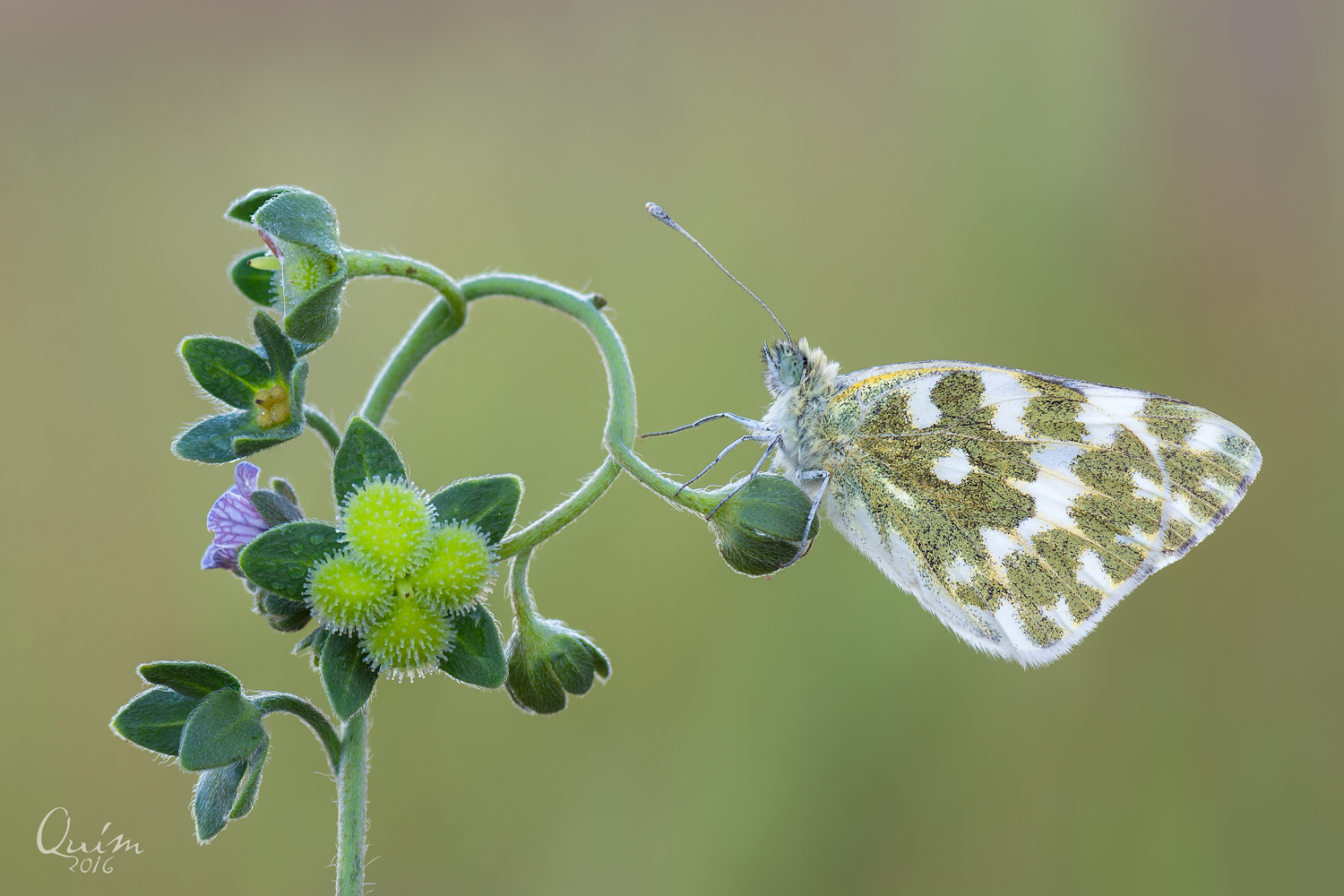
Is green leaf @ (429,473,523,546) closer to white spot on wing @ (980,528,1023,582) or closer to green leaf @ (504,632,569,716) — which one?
green leaf @ (504,632,569,716)

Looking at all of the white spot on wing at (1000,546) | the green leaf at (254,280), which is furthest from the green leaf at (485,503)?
the white spot on wing at (1000,546)

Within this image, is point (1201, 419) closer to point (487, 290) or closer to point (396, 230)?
point (487, 290)

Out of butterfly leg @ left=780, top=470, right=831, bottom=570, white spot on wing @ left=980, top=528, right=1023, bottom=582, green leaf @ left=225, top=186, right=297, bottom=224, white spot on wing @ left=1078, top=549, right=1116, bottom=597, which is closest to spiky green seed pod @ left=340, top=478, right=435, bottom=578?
green leaf @ left=225, top=186, right=297, bottom=224

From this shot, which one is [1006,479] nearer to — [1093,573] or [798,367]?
[1093,573]

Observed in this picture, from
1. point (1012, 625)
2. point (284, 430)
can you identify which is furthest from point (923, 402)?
point (284, 430)

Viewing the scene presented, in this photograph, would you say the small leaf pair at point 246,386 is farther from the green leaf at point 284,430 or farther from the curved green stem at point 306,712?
the curved green stem at point 306,712
